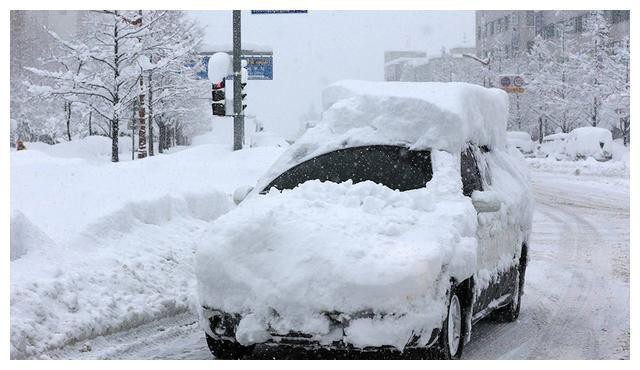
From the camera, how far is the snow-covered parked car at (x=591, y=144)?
124 feet

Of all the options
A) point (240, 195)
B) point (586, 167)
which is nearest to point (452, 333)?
point (240, 195)

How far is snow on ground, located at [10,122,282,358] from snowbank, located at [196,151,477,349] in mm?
1571

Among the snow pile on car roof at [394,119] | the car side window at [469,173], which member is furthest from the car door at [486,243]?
the snow pile on car roof at [394,119]

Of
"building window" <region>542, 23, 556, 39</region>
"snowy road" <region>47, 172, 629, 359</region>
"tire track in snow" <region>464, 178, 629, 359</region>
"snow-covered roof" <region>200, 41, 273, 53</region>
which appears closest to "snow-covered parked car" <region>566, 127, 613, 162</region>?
"building window" <region>542, 23, 556, 39</region>

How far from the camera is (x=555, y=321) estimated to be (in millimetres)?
8039

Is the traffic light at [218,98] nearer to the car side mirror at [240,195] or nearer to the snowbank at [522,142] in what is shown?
the car side mirror at [240,195]

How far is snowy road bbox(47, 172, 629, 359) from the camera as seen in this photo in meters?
6.57

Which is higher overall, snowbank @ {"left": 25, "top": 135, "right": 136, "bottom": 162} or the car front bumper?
snowbank @ {"left": 25, "top": 135, "right": 136, "bottom": 162}

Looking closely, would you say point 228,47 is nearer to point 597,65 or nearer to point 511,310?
point 597,65

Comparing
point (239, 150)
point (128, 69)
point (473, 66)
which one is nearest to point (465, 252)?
point (239, 150)

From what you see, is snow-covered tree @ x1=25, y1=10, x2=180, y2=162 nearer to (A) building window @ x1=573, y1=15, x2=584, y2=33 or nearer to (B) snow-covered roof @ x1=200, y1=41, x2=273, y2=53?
(B) snow-covered roof @ x1=200, y1=41, x2=273, y2=53

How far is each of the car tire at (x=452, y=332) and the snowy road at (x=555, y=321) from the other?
1.77 feet

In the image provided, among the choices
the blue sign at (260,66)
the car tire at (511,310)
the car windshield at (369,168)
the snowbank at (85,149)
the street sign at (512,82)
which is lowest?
the car tire at (511,310)
